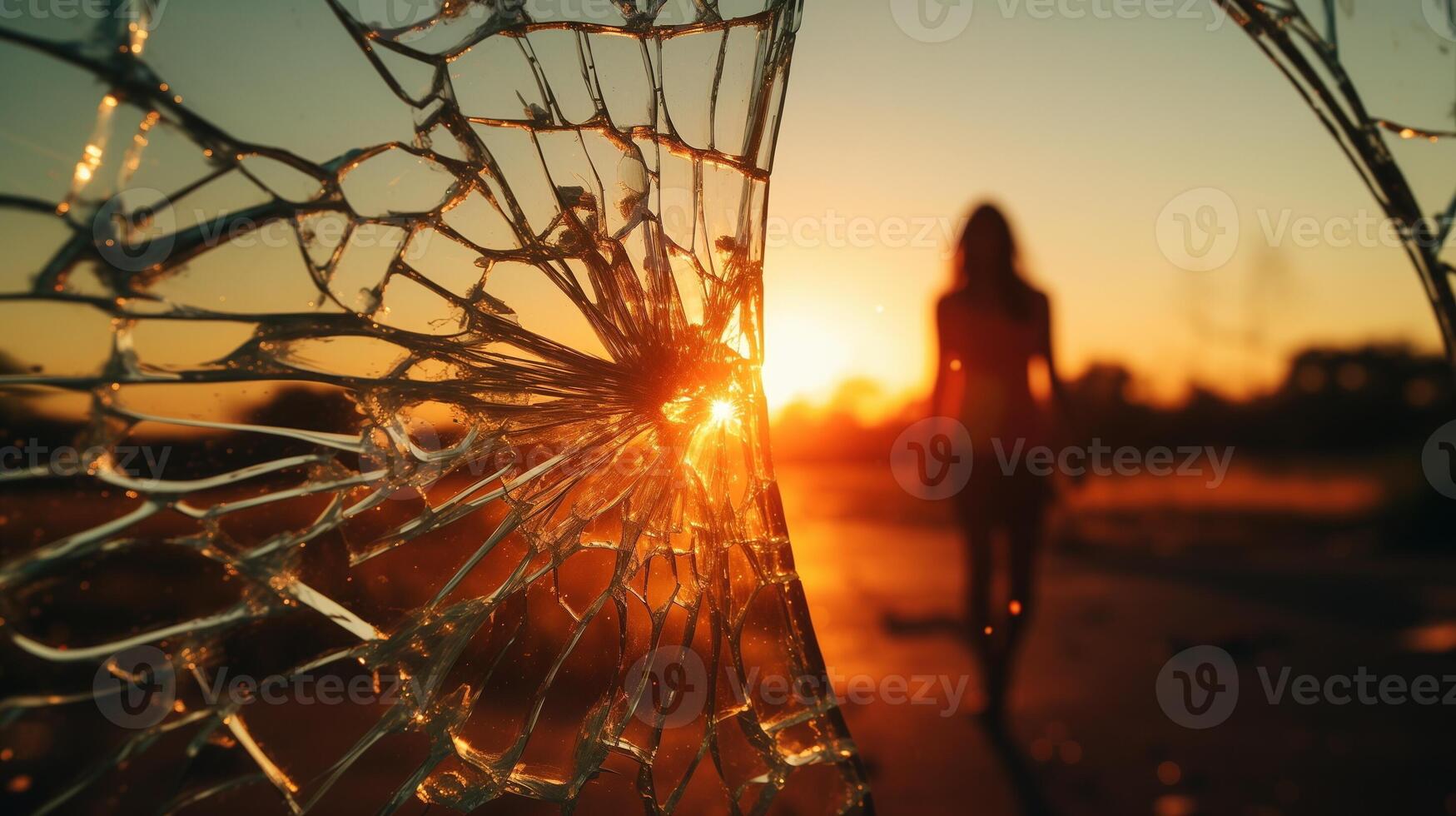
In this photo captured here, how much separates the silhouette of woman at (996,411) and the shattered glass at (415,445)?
211 centimetres

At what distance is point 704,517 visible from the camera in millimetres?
1711

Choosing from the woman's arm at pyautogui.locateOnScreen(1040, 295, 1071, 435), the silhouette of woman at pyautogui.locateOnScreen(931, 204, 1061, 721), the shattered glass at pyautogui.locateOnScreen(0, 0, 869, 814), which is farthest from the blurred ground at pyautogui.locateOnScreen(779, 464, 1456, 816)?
the shattered glass at pyautogui.locateOnScreen(0, 0, 869, 814)

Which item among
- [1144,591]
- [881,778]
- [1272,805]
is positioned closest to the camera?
[1272,805]

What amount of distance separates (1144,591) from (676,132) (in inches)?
247

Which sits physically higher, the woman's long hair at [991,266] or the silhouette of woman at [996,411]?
the woman's long hair at [991,266]

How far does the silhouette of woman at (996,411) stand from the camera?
3.55m

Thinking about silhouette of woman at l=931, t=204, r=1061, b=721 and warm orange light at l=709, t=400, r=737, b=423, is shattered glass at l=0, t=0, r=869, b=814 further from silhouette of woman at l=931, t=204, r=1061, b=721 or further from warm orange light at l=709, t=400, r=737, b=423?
silhouette of woman at l=931, t=204, r=1061, b=721

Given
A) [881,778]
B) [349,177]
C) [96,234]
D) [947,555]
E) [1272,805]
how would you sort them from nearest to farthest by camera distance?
[96,234] < [349,177] < [1272,805] < [881,778] < [947,555]

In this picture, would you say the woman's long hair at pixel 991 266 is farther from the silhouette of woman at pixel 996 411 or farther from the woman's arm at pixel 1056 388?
the woman's arm at pixel 1056 388

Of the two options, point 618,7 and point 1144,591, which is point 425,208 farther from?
point 1144,591

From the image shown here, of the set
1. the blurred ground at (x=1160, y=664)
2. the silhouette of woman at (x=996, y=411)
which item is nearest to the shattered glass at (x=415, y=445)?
the blurred ground at (x=1160, y=664)

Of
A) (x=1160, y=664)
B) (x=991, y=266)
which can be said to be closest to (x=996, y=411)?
(x=991, y=266)

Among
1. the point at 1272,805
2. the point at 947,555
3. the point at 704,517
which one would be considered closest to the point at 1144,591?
the point at 947,555

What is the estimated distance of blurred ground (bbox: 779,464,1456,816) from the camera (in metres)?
2.84
